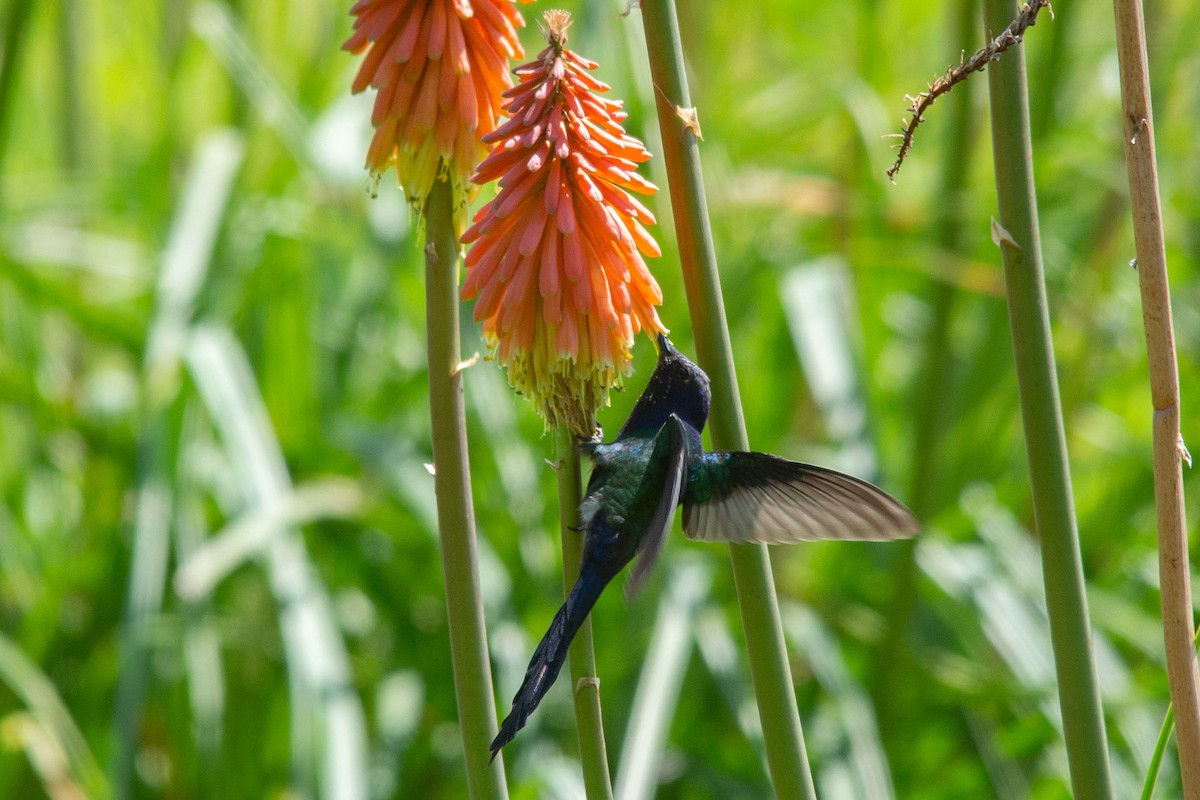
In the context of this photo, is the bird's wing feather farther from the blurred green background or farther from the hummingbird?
the blurred green background

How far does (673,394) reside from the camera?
45.9 inches

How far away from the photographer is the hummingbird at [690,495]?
99 centimetres

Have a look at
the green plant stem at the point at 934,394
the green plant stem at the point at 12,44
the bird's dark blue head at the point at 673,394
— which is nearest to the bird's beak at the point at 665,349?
the bird's dark blue head at the point at 673,394

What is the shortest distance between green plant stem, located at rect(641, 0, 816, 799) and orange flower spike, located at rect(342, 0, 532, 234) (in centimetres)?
19

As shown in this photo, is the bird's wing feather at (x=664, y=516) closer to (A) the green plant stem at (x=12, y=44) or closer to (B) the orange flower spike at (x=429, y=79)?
(B) the orange flower spike at (x=429, y=79)

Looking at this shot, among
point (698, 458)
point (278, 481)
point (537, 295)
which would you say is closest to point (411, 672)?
point (278, 481)

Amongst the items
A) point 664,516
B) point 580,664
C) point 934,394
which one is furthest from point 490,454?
point 580,664

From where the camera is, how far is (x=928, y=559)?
249 centimetres

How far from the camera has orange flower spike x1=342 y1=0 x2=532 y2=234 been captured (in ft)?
2.94

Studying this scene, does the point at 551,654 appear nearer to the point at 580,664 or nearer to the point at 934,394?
the point at 580,664

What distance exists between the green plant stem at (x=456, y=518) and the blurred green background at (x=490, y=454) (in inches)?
50.6

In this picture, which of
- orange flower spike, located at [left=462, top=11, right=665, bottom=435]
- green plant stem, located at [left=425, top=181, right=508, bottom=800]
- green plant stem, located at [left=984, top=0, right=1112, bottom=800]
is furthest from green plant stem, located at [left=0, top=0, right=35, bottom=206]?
green plant stem, located at [left=984, top=0, right=1112, bottom=800]

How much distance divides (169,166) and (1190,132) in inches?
107

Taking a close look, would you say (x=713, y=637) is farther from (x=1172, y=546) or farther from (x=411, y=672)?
(x=1172, y=546)
